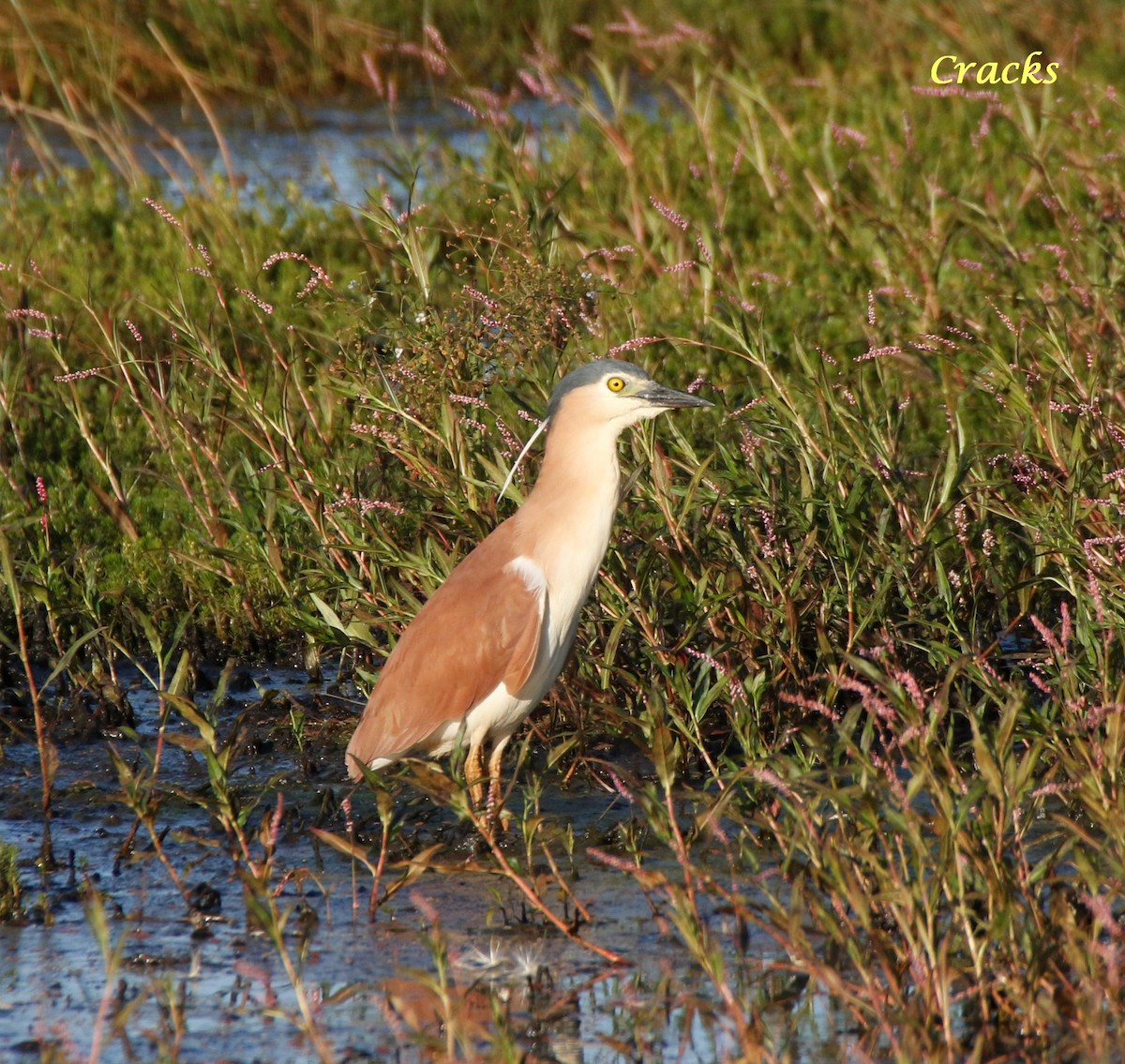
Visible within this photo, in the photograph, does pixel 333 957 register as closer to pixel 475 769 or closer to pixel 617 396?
pixel 475 769

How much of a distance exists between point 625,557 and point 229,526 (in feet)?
5.90

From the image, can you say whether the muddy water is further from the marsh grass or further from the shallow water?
the shallow water

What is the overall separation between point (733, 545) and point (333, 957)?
1.66 metres

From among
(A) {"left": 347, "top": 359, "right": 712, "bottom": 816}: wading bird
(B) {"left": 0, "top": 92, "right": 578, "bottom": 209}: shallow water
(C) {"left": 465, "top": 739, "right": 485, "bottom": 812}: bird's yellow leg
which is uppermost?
(A) {"left": 347, "top": 359, "right": 712, "bottom": 816}: wading bird

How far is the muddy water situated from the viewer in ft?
11.3

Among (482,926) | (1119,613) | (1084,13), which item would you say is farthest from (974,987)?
(1084,13)

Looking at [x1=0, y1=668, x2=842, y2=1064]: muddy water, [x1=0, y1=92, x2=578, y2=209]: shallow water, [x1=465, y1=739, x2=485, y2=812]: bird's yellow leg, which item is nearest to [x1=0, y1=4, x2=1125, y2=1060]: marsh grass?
[x1=0, y1=668, x2=842, y2=1064]: muddy water

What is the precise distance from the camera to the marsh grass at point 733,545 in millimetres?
3330

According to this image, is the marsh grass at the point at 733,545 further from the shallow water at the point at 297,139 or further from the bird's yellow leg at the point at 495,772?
the shallow water at the point at 297,139

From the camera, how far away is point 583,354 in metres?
5.40

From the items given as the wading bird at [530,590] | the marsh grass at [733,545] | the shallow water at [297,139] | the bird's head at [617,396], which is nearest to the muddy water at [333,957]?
the marsh grass at [733,545]

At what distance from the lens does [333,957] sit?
3896 mm

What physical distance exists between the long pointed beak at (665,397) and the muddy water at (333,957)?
106 centimetres

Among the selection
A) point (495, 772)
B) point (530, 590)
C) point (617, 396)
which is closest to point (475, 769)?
point (495, 772)
